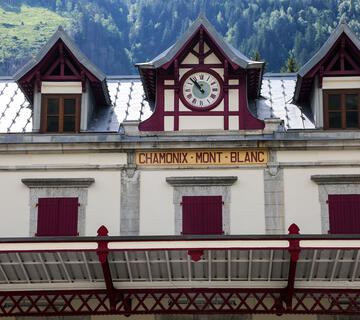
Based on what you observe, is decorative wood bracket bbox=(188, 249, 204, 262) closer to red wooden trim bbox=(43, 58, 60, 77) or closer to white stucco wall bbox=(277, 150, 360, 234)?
white stucco wall bbox=(277, 150, 360, 234)

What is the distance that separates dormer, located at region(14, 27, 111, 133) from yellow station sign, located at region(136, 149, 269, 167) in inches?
107

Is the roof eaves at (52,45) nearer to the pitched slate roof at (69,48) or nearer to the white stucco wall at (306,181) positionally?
the pitched slate roof at (69,48)

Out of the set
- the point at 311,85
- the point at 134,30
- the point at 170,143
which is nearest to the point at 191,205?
the point at 170,143

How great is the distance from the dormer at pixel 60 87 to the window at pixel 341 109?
809cm

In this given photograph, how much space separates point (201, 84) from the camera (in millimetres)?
24938

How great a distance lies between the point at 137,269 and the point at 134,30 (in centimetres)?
13307

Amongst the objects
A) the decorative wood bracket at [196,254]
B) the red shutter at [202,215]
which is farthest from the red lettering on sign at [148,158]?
the decorative wood bracket at [196,254]

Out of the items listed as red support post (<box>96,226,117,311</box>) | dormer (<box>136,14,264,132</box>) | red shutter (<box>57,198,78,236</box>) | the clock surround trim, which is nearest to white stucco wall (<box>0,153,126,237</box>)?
red shutter (<box>57,198,78,236</box>)

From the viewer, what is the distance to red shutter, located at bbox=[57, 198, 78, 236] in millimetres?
23766

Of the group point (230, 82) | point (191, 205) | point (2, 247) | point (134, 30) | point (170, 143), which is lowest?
point (2, 247)

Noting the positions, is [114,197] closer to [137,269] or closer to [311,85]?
[137,269]

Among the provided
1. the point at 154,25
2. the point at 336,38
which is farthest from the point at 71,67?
the point at 154,25

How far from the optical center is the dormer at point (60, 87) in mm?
25047

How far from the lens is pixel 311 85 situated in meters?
25.8
